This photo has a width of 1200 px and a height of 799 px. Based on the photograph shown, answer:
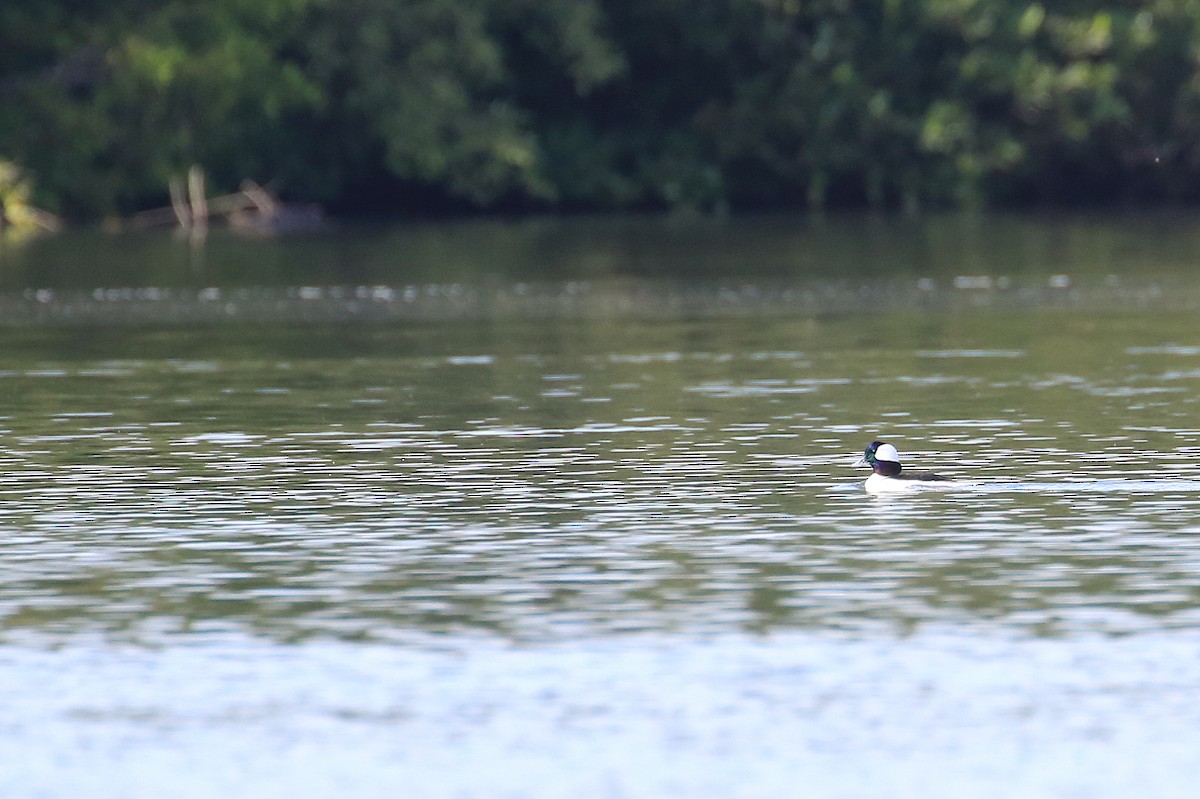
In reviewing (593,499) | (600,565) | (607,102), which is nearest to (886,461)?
(593,499)

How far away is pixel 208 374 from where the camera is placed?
23.8m

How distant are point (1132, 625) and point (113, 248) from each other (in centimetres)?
3908

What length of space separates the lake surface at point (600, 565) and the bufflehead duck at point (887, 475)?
0.36 feet

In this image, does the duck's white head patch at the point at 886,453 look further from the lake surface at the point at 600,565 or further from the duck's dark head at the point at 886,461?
the lake surface at the point at 600,565

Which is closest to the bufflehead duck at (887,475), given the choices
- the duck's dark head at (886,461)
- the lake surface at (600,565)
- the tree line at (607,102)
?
the duck's dark head at (886,461)

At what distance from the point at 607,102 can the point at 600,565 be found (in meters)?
55.1

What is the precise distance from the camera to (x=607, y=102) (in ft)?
222

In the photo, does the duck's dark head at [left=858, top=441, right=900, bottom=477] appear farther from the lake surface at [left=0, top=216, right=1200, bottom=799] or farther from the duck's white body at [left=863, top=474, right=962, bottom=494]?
the lake surface at [left=0, top=216, right=1200, bottom=799]

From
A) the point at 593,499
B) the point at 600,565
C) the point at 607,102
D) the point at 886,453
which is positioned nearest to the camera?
the point at 600,565

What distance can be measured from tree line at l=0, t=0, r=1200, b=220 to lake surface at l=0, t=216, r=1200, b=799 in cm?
3012

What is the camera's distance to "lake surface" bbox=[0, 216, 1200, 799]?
9.56m

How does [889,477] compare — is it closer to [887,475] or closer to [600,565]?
[887,475]

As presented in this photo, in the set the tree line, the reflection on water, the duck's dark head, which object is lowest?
the reflection on water

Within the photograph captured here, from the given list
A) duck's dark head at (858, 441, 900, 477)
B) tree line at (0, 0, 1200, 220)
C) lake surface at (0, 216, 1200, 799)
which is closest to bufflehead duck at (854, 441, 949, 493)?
duck's dark head at (858, 441, 900, 477)
